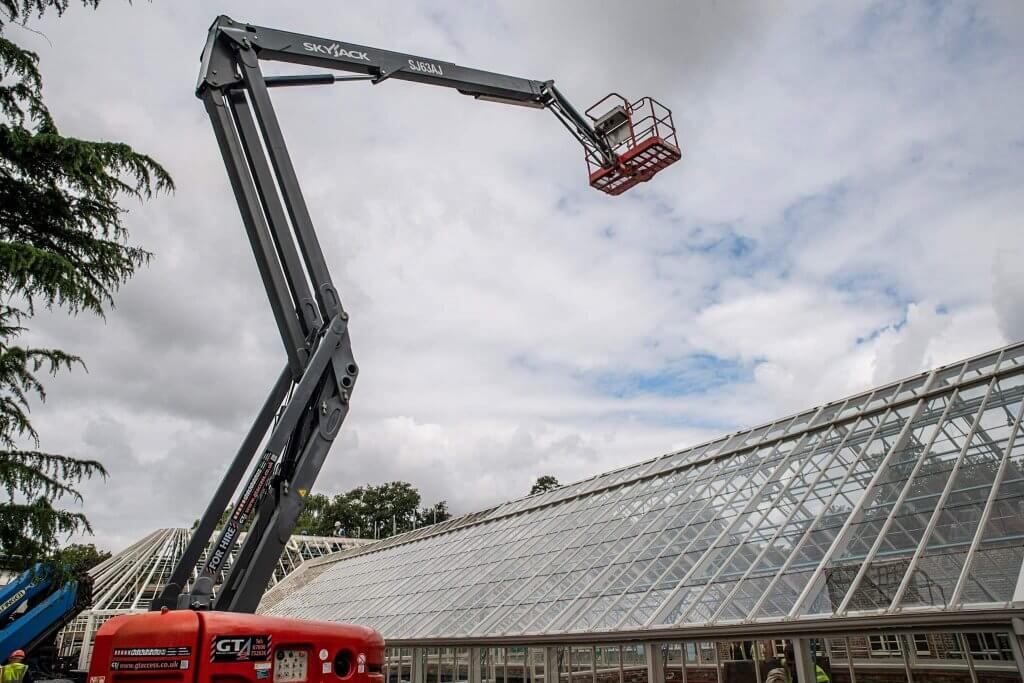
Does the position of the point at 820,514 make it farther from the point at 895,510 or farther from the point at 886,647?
the point at 886,647

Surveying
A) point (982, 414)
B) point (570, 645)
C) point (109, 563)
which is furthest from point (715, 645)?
point (109, 563)

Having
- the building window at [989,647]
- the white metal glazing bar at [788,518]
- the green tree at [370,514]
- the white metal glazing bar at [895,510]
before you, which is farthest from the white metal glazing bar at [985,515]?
the green tree at [370,514]

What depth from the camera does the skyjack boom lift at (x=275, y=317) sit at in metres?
7.11

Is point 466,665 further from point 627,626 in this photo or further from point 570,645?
point 627,626

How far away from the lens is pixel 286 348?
809cm

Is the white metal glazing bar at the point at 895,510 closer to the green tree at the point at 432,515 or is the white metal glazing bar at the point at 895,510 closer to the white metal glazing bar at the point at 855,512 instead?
the white metal glazing bar at the point at 855,512

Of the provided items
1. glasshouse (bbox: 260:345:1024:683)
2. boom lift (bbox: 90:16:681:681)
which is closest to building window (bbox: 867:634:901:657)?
glasshouse (bbox: 260:345:1024:683)

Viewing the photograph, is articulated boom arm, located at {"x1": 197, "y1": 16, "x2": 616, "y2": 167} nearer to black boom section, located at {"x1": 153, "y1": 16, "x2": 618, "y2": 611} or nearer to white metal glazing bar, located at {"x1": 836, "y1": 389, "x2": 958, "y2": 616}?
black boom section, located at {"x1": 153, "y1": 16, "x2": 618, "y2": 611}

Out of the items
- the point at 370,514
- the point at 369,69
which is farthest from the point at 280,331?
the point at 370,514

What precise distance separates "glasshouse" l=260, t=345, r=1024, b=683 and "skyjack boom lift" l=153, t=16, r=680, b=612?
8.19 m

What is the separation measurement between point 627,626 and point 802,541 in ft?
12.4

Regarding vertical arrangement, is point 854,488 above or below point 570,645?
above

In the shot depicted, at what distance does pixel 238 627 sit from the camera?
18.7ft

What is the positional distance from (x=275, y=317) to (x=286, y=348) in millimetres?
421
